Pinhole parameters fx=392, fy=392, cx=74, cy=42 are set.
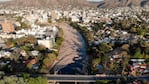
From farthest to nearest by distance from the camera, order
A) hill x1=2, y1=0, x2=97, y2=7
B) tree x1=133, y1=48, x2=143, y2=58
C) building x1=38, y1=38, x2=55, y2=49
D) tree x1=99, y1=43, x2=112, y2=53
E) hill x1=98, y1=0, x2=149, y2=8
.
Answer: hill x1=2, y1=0, x2=97, y2=7, hill x1=98, y1=0, x2=149, y2=8, building x1=38, y1=38, x2=55, y2=49, tree x1=99, y1=43, x2=112, y2=53, tree x1=133, y1=48, x2=143, y2=58

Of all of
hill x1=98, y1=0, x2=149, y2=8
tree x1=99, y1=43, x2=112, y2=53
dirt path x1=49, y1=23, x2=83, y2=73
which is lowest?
hill x1=98, y1=0, x2=149, y2=8

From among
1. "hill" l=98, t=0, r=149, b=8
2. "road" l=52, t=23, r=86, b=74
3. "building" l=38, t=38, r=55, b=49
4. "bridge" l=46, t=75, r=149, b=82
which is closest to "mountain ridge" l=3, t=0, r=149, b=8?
"hill" l=98, t=0, r=149, b=8

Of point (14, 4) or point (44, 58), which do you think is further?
point (14, 4)

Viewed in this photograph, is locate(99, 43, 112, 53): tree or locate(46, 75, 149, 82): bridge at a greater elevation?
locate(99, 43, 112, 53): tree

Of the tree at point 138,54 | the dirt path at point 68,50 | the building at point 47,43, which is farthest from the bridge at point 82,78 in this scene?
the building at point 47,43

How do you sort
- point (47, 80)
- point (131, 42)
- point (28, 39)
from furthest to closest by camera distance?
1. point (28, 39)
2. point (131, 42)
3. point (47, 80)

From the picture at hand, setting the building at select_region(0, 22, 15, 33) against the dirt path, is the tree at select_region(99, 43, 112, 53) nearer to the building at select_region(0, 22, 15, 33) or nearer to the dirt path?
the dirt path

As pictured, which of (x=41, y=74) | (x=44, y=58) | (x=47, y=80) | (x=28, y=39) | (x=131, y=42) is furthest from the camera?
(x=28, y=39)

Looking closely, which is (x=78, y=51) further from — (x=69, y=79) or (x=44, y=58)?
(x=69, y=79)

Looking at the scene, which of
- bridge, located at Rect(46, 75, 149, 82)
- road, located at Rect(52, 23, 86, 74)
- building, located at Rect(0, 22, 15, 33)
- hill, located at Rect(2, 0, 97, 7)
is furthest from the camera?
hill, located at Rect(2, 0, 97, 7)

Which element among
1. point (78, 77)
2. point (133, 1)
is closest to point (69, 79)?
point (78, 77)
